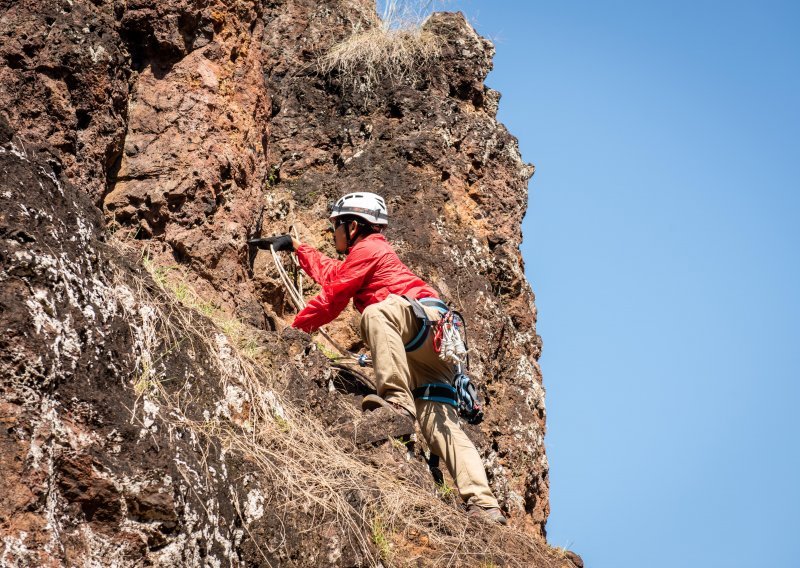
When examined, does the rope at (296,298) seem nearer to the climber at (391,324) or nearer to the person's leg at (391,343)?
the climber at (391,324)

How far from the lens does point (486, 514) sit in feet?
21.2

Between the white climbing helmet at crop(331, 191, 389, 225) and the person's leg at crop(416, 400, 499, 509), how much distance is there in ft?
4.44

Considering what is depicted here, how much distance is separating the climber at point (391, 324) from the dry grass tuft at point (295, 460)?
2.36 ft

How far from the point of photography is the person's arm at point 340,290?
23.6 ft

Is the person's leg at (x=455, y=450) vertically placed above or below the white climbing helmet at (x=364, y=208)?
below

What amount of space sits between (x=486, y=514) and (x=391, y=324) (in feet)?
4.57

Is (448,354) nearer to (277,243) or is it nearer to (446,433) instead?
(446,433)

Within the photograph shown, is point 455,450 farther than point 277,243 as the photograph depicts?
No

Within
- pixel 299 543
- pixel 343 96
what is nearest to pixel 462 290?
pixel 343 96

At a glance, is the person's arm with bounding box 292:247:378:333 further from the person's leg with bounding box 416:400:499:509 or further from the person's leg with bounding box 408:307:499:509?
the person's leg with bounding box 416:400:499:509

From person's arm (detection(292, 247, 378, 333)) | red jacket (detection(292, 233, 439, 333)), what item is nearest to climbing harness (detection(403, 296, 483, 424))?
red jacket (detection(292, 233, 439, 333))

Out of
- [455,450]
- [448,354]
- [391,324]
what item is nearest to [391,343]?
[391,324]

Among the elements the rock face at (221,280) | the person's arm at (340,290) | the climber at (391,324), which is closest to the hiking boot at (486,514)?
the climber at (391,324)

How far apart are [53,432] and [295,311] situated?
15.2ft
